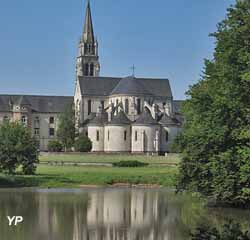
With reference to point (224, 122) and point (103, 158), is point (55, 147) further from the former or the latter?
point (224, 122)

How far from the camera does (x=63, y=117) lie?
428 feet

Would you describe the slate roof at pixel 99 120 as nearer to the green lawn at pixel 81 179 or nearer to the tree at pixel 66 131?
the tree at pixel 66 131

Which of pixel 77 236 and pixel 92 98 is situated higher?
pixel 92 98

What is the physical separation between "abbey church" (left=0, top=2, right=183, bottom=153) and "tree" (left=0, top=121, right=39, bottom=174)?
4425 centimetres

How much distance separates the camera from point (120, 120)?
117 m

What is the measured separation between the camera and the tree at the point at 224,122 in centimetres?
3544

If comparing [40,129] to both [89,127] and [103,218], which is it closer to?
[89,127]

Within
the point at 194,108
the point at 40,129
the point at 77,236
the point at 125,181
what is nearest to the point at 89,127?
the point at 40,129

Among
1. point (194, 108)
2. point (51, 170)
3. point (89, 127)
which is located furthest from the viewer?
point (89, 127)

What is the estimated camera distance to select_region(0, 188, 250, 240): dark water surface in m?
30.6

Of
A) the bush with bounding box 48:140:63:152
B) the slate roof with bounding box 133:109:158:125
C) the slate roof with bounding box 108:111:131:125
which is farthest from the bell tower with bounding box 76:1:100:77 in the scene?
the slate roof with bounding box 133:109:158:125

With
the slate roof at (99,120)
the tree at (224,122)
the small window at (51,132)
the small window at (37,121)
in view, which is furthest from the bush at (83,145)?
the tree at (224,122)

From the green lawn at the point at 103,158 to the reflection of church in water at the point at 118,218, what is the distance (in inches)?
1668

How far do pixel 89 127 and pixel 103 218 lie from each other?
83.2 meters
